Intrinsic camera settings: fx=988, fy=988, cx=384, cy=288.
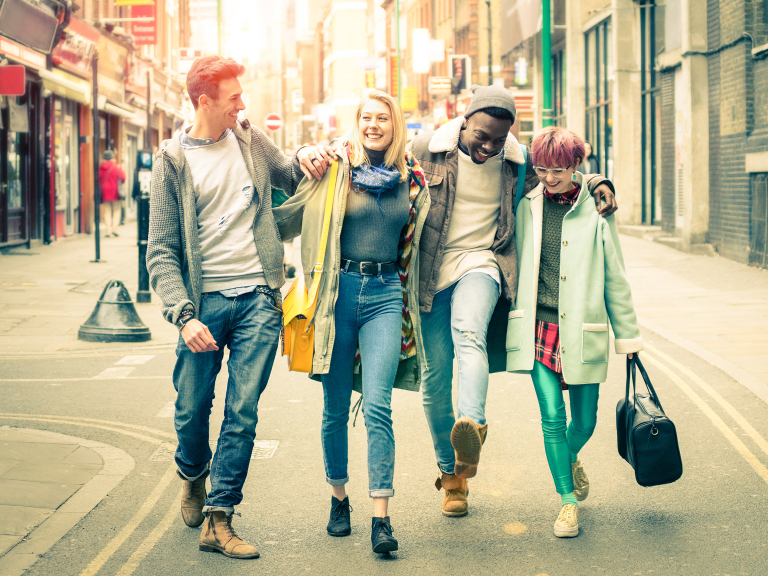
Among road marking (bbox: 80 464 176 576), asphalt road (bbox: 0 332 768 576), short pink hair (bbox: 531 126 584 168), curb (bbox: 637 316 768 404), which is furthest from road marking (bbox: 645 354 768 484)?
road marking (bbox: 80 464 176 576)

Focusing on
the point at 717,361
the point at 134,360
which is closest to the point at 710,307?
the point at 717,361

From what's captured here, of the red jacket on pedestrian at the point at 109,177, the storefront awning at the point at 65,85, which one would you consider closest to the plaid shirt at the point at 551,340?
the storefront awning at the point at 65,85

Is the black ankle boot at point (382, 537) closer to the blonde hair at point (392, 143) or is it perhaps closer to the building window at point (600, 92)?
the blonde hair at point (392, 143)

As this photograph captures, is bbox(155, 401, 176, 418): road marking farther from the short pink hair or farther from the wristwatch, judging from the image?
the short pink hair

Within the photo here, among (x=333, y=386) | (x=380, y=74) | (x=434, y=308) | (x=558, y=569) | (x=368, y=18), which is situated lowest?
(x=558, y=569)

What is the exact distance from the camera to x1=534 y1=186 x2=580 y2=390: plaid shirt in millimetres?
4332

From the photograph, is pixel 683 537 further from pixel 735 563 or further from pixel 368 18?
pixel 368 18

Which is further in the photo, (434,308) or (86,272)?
(86,272)

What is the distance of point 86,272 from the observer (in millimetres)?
15875

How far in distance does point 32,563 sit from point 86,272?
12.5 metres

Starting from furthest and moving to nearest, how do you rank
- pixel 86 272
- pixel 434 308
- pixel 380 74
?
1. pixel 380 74
2. pixel 86 272
3. pixel 434 308

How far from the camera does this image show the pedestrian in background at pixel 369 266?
4.04 metres

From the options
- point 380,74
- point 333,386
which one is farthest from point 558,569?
point 380,74

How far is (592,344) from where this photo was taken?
14.1ft
